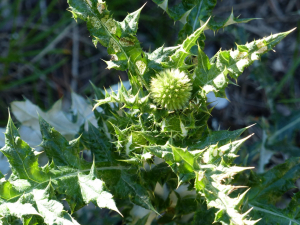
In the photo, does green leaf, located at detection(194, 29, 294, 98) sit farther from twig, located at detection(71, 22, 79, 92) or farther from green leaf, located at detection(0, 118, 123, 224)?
twig, located at detection(71, 22, 79, 92)

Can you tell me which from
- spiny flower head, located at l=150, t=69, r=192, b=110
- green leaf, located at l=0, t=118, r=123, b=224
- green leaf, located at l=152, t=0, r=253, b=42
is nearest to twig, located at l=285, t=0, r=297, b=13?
green leaf, located at l=152, t=0, r=253, b=42

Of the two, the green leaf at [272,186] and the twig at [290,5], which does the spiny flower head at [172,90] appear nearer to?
the green leaf at [272,186]

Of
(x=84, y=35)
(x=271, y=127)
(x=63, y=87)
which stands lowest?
(x=271, y=127)

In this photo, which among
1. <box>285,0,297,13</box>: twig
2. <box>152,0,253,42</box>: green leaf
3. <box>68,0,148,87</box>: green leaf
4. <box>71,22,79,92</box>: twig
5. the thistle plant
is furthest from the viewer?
<box>285,0,297,13</box>: twig

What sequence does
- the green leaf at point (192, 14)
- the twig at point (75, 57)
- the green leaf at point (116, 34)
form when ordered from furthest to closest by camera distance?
the twig at point (75, 57)
the green leaf at point (192, 14)
the green leaf at point (116, 34)

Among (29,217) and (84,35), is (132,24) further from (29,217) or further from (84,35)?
(84,35)

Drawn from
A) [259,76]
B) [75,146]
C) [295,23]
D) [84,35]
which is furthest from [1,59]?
[295,23]

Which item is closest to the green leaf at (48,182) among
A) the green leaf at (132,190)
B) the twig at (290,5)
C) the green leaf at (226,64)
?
the green leaf at (132,190)

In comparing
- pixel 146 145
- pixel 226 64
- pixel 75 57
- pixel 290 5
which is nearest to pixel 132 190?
pixel 146 145
